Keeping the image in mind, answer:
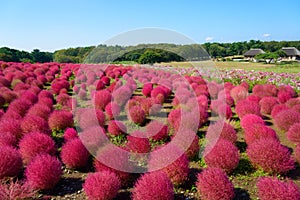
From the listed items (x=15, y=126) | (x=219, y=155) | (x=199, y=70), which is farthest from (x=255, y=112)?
(x=199, y=70)

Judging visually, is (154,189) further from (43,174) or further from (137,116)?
(137,116)

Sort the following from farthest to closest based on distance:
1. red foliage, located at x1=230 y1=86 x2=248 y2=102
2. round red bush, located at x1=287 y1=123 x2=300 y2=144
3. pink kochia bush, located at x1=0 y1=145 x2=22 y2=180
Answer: red foliage, located at x1=230 y1=86 x2=248 y2=102 → round red bush, located at x1=287 y1=123 x2=300 y2=144 → pink kochia bush, located at x1=0 y1=145 x2=22 y2=180

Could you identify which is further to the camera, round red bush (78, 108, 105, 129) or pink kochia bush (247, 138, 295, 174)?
round red bush (78, 108, 105, 129)

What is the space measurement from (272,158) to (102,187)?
10.0 feet

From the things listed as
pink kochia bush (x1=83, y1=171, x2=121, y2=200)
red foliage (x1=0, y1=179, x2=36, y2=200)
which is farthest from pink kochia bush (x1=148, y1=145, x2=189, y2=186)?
red foliage (x1=0, y1=179, x2=36, y2=200)

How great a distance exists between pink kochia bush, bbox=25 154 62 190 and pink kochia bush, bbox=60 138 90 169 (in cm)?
55

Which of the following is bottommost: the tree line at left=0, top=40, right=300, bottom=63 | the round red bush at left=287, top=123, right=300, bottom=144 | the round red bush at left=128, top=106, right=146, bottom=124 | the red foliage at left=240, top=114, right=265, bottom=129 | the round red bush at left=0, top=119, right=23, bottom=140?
the round red bush at left=287, top=123, right=300, bottom=144

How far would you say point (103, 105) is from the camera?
9211 mm

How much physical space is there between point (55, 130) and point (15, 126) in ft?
3.62

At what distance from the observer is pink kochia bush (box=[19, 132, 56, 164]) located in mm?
4785

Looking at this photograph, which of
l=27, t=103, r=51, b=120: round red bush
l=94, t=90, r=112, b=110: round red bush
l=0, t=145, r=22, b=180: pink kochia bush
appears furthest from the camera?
l=94, t=90, r=112, b=110: round red bush

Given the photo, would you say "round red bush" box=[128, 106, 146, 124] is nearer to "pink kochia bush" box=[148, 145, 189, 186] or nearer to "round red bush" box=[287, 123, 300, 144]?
"pink kochia bush" box=[148, 145, 189, 186]

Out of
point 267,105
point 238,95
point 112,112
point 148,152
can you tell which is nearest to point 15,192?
point 148,152

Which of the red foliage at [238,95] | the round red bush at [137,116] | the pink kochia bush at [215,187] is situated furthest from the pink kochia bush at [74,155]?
the red foliage at [238,95]
